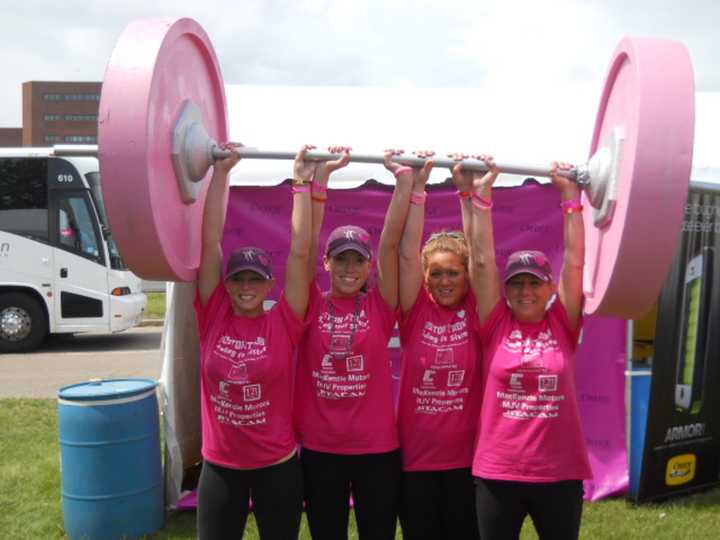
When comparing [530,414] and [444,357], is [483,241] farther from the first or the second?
[530,414]

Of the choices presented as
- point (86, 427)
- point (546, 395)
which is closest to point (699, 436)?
point (546, 395)

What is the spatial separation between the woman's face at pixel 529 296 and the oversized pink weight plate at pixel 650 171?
284mm

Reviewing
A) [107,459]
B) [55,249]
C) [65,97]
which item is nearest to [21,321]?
[55,249]

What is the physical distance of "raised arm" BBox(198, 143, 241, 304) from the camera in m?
2.74

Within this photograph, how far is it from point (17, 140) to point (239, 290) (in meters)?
54.2

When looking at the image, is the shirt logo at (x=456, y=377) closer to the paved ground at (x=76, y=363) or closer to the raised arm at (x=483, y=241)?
the raised arm at (x=483, y=241)

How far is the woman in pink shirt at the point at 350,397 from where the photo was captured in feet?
8.73

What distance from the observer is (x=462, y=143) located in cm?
484

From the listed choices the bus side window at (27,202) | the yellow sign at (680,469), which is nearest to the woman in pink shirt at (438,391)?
the yellow sign at (680,469)

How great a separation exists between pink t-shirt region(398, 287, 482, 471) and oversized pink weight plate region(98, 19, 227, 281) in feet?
2.91

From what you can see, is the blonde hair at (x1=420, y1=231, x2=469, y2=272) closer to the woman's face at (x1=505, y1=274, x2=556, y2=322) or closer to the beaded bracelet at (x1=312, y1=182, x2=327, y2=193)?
the woman's face at (x1=505, y1=274, x2=556, y2=322)

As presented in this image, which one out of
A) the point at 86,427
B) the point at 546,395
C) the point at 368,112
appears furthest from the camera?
the point at 368,112

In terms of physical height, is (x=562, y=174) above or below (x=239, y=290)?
above

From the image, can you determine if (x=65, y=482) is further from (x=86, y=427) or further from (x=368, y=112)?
(x=368, y=112)
